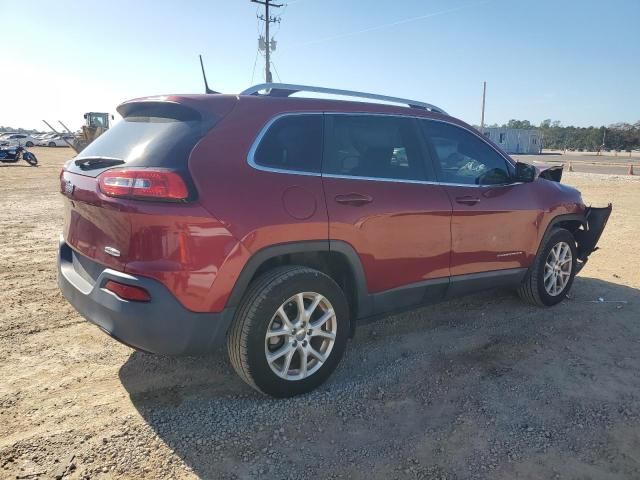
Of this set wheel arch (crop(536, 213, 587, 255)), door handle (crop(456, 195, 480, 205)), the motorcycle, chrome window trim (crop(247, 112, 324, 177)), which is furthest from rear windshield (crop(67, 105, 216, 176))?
the motorcycle

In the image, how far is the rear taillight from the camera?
8.29 feet

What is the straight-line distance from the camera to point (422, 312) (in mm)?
4641

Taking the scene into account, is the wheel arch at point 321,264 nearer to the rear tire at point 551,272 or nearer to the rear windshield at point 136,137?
the rear windshield at point 136,137

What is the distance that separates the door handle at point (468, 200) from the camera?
3798 mm

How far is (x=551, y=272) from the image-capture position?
4738mm

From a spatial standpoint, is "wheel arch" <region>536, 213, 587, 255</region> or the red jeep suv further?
"wheel arch" <region>536, 213, 587, 255</region>

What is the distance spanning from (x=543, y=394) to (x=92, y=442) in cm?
273

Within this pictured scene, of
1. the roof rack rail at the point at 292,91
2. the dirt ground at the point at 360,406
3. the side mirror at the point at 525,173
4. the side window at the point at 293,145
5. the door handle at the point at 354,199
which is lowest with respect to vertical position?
the dirt ground at the point at 360,406

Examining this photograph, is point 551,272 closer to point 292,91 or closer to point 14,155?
point 292,91

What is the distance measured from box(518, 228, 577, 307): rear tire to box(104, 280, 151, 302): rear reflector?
138 inches

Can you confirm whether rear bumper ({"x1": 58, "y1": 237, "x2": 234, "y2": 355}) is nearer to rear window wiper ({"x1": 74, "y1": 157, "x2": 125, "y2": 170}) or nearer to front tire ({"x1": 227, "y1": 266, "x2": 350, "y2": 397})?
front tire ({"x1": 227, "y1": 266, "x2": 350, "y2": 397})

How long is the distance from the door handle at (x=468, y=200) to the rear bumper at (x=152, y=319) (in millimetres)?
2048

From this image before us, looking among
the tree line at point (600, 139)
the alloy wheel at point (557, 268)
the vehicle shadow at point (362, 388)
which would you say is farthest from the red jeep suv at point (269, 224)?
the tree line at point (600, 139)

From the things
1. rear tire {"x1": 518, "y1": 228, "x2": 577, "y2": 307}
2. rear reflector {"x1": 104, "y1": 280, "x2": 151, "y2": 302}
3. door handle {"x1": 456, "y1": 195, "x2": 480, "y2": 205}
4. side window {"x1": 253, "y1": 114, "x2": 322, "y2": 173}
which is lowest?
rear tire {"x1": 518, "y1": 228, "x2": 577, "y2": 307}
